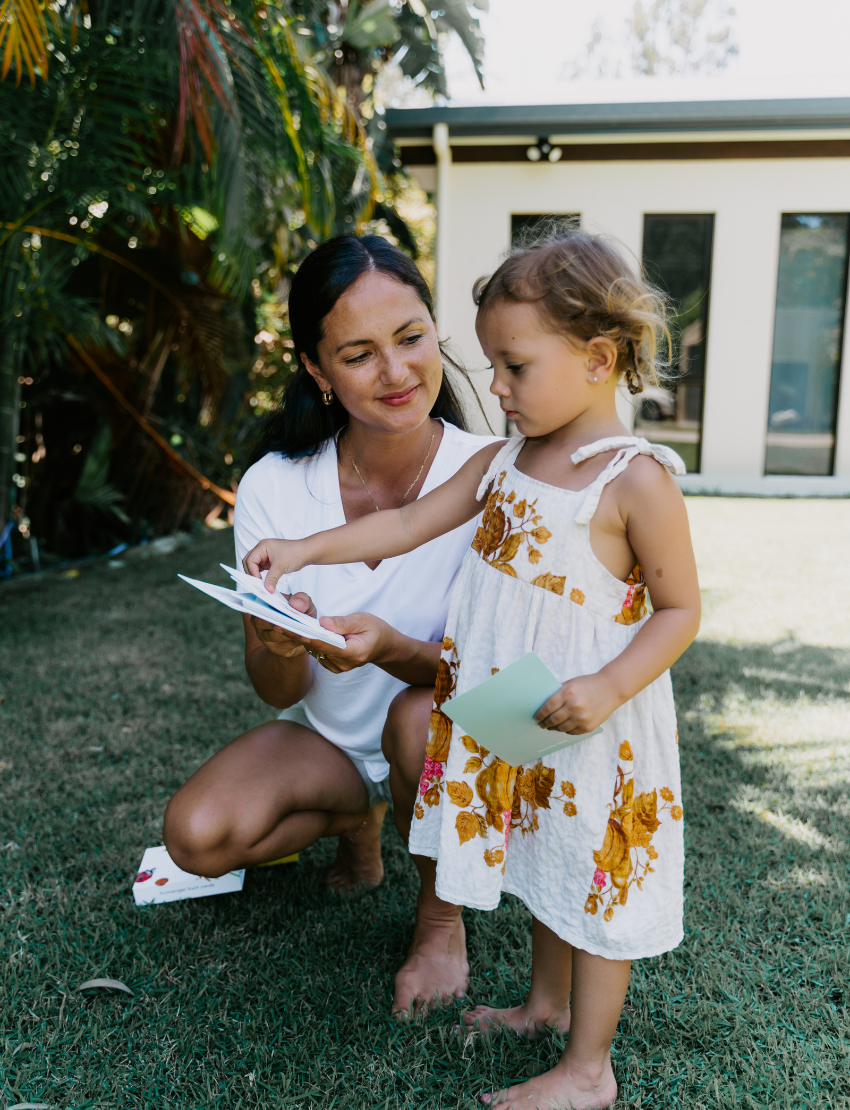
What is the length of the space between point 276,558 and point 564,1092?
1.07m

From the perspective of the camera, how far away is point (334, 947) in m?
2.01

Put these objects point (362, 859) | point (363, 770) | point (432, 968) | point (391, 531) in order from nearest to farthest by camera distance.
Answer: point (391, 531) → point (432, 968) → point (363, 770) → point (362, 859)

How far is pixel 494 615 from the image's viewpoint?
1542 mm

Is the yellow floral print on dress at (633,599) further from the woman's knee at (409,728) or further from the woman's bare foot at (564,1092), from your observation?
the woman's bare foot at (564,1092)

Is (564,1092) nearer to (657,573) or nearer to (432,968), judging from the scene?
Answer: (432,968)

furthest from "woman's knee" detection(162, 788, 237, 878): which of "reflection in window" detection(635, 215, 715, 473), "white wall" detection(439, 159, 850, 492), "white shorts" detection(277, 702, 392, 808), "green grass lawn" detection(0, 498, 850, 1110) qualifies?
"reflection in window" detection(635, 215, 715, 473)

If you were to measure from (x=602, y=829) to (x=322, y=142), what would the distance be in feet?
13.5

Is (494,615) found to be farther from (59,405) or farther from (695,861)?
(59,405)

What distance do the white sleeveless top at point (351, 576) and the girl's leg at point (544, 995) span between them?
570 millimetres

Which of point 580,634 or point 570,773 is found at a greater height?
point 580,634

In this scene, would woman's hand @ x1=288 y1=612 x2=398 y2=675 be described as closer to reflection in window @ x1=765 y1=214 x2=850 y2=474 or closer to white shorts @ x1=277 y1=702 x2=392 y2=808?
white shorts @ x1=277 y1=702 x2=392 y2=808

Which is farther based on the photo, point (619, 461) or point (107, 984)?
point (107, 984)

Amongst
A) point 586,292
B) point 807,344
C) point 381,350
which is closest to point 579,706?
point 586,292

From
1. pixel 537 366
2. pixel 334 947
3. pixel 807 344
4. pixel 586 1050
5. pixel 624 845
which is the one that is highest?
pixel 807 344
